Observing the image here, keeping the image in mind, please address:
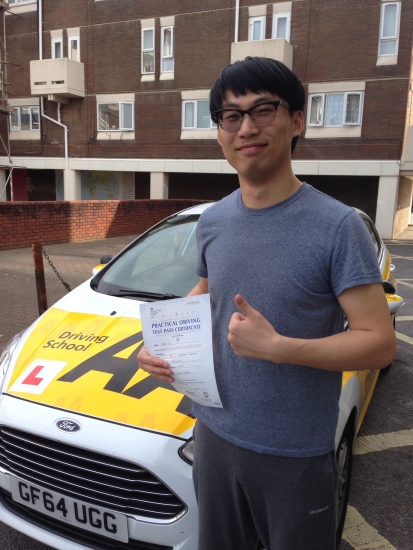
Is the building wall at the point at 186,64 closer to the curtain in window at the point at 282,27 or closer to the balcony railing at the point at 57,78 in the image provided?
the curtain in window at the point at 282,27

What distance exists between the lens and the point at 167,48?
1927 centimetres

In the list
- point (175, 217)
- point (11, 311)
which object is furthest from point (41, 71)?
point (175, 217)

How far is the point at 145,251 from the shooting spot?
11.6ft

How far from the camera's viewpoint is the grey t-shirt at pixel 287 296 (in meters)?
1.23

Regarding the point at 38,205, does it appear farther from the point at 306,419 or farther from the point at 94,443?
the point at 306,419

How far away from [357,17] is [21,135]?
15.5 metres

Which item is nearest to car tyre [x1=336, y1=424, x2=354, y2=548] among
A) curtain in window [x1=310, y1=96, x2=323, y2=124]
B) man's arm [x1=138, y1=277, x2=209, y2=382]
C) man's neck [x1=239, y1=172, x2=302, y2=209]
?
man's arm [x1=138, y1=277, x2=209, y2=382]

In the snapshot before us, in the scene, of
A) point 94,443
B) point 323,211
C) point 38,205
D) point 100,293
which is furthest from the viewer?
point 38,205

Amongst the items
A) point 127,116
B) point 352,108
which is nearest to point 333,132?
point 352,108

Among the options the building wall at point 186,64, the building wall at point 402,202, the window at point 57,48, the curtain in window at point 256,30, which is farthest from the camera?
the window at point 57,48

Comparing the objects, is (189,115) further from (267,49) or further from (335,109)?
(335,109)

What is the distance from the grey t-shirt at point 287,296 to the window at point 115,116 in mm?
20437

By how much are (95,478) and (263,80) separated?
1.57 m

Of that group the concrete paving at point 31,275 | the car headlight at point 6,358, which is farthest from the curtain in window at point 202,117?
the car headlight at point 6,358
